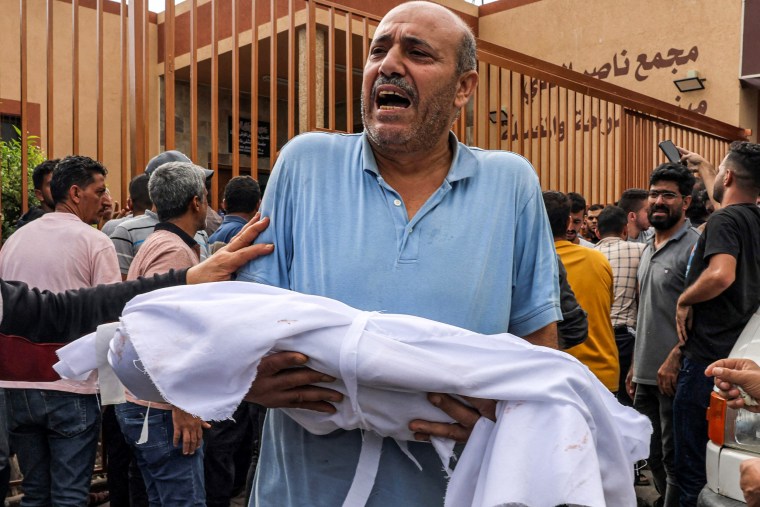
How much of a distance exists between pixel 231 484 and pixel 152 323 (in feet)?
9.63

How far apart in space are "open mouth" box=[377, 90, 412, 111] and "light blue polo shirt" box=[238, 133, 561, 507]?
10cm

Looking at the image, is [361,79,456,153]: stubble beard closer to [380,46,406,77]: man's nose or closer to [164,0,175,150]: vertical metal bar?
[380,46,406,77]: man's nose

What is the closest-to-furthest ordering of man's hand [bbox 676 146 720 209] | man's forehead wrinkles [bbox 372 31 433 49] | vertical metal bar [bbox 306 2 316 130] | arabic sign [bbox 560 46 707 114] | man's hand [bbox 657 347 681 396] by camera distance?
man's forehead wrinkles [bbox 372 31 433 49], man's hand [bbox 657 347 681 396], man's hand [bbox 676 146 720 209], vertical metal bar [bbox 306 2 316 130], arabic sign [bbox 560 46 707 114]

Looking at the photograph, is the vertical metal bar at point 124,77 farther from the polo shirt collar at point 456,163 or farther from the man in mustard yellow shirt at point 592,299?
the polo shirt collar at point 456,163

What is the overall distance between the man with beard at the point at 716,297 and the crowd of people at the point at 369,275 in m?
0.01

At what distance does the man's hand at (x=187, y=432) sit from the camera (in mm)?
2855

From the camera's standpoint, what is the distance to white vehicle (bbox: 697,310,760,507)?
2783 millimetres

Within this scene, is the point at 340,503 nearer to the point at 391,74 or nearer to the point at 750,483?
the point at 391,74

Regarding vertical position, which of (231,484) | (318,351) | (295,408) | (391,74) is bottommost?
(231,484)

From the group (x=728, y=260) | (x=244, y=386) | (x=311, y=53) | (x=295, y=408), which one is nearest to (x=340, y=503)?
(x=295, y=408)

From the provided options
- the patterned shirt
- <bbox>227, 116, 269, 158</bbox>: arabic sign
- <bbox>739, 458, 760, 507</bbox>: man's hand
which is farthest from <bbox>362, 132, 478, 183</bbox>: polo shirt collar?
<bbox>227, 116, 269, 158</bbox>: arabic sign

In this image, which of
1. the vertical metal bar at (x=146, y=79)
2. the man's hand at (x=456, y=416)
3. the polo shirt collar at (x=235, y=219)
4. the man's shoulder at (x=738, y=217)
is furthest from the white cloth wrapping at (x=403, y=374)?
the vertical metal bar at (x=146, y=79)

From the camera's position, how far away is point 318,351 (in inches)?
54.2

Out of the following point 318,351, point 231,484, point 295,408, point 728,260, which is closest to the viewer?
point 318,351
